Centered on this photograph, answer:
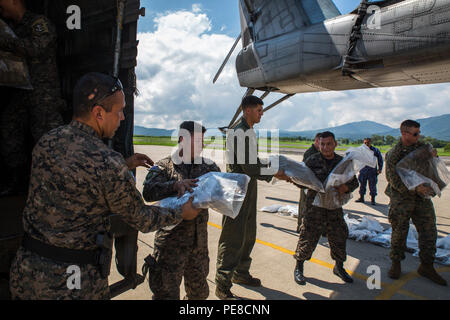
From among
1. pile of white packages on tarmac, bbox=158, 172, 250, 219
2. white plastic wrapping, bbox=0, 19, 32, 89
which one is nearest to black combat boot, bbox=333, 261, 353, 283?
pile of white packages on tarmac, bbox=158, 172, 250, 219

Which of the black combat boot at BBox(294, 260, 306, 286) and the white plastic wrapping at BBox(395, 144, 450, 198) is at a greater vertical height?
the white plastic wrapping at BBox(395, 144, 450, 198)

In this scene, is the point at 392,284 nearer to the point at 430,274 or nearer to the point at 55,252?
the point at 430,274

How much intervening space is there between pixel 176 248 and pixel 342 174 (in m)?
2.31

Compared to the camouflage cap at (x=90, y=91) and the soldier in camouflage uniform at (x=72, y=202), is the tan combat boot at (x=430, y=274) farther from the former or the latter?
the camouflage cap at (x=90, y=91)

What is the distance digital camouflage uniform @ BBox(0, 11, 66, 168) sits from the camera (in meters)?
2.46

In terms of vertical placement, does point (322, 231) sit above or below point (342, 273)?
above

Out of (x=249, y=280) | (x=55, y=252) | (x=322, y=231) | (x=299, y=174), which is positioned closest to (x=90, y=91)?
(x=55, y=252)

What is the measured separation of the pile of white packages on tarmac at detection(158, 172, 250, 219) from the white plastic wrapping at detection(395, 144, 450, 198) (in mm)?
2652

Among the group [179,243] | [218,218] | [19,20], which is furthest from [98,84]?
[218,218]

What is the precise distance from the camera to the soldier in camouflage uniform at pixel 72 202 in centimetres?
129

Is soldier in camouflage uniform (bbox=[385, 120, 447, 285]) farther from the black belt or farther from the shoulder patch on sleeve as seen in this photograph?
the shoulder patch on sleeve

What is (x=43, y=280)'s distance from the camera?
128 centimetres
